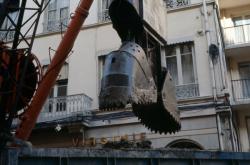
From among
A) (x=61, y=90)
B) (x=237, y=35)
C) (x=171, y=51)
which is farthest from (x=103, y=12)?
(x=237, y=35)

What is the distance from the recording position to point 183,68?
715 inches

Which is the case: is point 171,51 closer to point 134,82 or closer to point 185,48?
point 185,48

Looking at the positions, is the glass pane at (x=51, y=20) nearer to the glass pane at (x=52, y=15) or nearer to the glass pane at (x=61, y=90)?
the glass pane at (x=52, y=15)

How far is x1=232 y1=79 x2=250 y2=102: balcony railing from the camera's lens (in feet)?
63.5

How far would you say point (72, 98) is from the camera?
A: 18.8 meters

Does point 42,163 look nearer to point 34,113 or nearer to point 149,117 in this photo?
point 149,117

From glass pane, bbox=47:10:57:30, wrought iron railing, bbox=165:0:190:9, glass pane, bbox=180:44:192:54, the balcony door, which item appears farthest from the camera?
glass pane, bbox=47:10:57:30

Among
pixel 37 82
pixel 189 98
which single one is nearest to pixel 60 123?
pixel 189 98

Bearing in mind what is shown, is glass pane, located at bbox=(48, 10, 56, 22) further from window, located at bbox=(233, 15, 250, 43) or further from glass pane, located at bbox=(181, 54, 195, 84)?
window, located at bbox=(233, 15, 250, 43)

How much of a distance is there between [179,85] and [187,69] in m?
0.89

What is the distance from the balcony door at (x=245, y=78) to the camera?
19561mm

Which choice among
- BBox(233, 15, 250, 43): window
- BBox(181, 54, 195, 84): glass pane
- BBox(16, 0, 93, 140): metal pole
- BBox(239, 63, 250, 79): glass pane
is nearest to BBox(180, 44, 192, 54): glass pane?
BBox(181, 54, 195, 84): glass pane

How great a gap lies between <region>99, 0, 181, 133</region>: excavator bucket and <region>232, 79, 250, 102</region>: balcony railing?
15956mm

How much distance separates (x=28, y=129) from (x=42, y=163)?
5.14 meters
